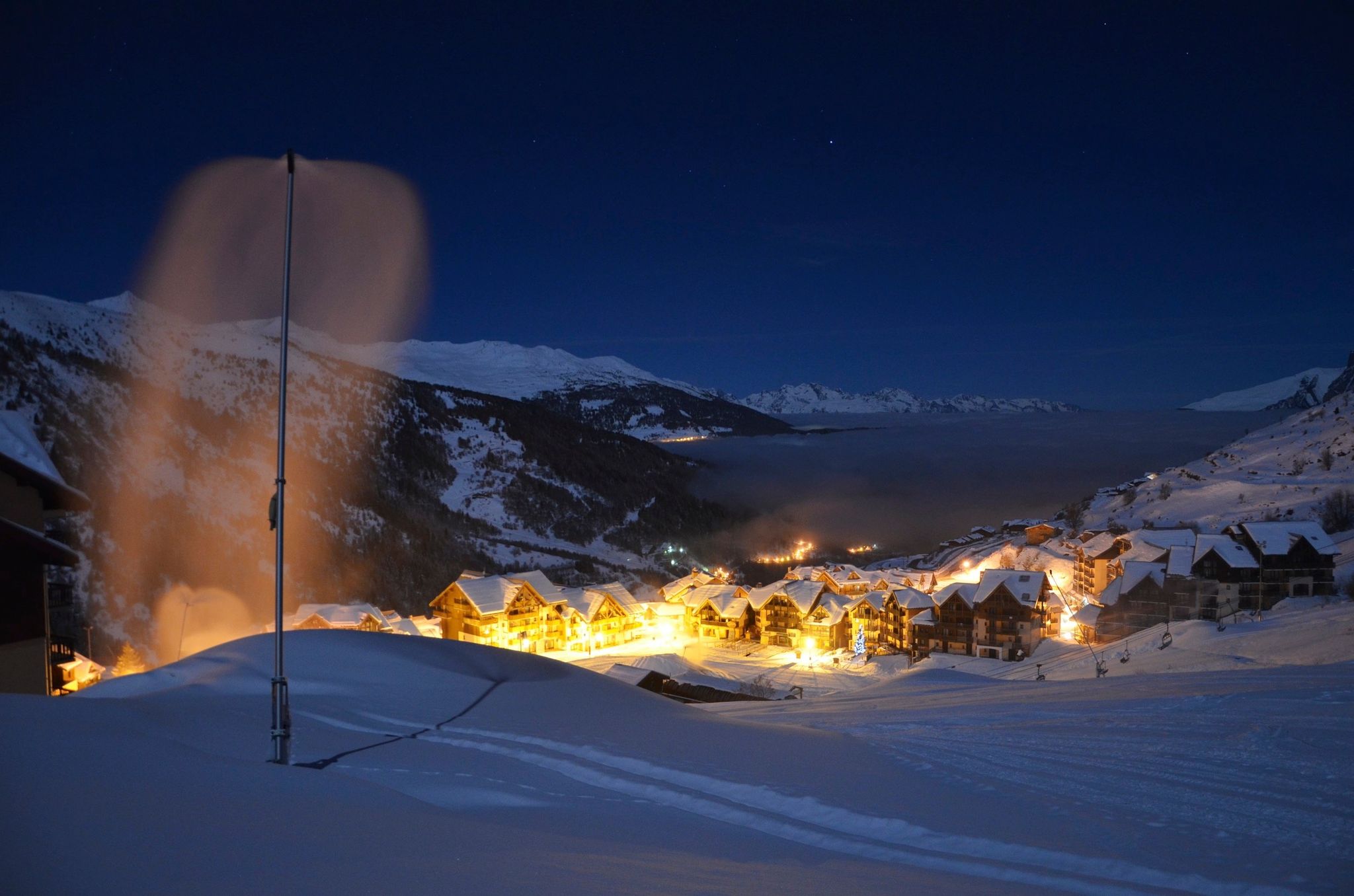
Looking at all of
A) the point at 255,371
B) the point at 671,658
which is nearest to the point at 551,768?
the point at 671,658

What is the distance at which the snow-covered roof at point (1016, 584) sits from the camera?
32562 mm

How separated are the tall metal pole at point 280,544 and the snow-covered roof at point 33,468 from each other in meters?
3.82

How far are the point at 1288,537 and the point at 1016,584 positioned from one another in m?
10.4

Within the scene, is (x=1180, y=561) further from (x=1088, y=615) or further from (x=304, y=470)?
(x=304, y=470)

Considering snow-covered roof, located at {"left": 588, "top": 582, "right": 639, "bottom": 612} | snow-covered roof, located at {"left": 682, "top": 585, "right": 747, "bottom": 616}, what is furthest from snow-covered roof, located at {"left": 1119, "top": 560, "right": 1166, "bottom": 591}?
snow-covered roof, located at {"left": 588, "top": 582, "right": 639, "bottom": 612}

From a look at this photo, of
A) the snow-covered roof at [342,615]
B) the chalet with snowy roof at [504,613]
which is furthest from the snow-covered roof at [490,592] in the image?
the snow-covered roof at [342,615]

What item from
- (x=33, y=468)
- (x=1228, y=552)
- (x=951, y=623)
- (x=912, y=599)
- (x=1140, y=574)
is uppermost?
(x=33, y=468)

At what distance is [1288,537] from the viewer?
2839 centimetres

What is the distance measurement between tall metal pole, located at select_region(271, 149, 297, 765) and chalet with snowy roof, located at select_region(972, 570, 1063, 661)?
3311 cm

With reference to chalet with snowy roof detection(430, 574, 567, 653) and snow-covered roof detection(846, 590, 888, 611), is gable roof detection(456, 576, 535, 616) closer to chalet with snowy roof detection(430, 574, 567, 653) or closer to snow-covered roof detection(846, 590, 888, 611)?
chalet with snowy roof detection(430, 574, 567, 653)

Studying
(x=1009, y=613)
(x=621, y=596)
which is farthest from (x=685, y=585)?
(x=1009, y=613)

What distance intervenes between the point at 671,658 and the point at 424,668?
1931 cm

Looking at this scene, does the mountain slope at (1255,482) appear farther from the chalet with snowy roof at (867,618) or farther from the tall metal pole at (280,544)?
the tall metal pole at (280,544)

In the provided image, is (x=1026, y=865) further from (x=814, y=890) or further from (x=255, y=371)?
(x=255, y=371)
